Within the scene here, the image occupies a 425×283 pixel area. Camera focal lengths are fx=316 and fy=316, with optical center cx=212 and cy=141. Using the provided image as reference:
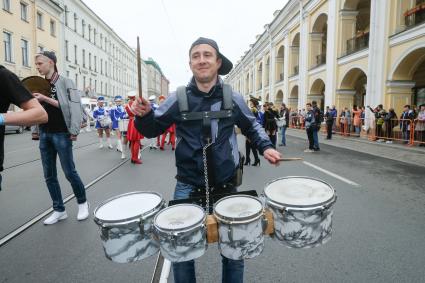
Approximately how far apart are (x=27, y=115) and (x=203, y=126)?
1.17 meters

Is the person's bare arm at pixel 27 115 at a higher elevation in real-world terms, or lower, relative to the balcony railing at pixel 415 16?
lower

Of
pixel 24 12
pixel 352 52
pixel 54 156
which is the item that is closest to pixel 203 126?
pixel 54 156

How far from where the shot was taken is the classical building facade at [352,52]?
14.8 meters

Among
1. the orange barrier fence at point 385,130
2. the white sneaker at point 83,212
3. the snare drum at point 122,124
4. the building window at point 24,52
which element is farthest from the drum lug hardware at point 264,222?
the building window at point 24,52

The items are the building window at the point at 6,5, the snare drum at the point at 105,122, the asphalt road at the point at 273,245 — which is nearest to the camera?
the asphalt road at the point at 273,245

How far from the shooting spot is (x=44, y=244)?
3.49m

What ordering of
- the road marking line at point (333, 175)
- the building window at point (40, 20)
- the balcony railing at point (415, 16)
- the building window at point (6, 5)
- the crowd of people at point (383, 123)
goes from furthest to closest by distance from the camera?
the building window at point (40, 20), the building window at point (6, 5), the balcony railing at point (415, 16), the crowd of people at point (383, 123), the road marking line at point (333, 175)

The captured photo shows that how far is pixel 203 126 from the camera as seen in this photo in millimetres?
2205

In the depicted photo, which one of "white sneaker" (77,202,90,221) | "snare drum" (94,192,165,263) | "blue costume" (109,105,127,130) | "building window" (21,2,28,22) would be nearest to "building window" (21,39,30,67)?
"building window" (21,2,28,22)

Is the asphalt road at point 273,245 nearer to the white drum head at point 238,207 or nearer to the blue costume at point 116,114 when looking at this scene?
the white drum head at point 238,207

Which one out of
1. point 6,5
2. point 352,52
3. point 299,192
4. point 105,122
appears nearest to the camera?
point 299,192

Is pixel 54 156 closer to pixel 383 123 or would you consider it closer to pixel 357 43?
pixel 383 123

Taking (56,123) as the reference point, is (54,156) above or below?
below

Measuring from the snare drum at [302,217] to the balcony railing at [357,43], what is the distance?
1887cm
